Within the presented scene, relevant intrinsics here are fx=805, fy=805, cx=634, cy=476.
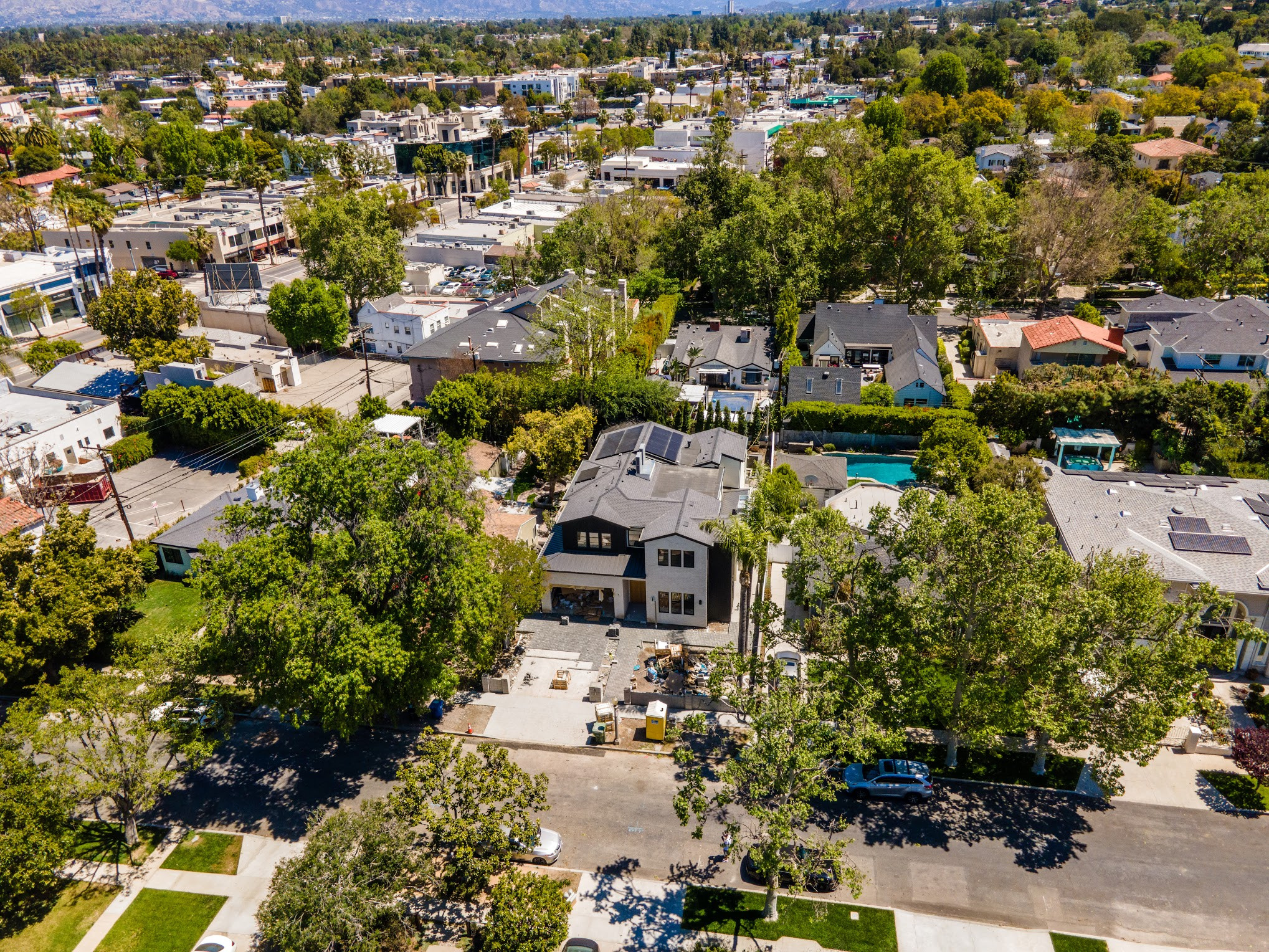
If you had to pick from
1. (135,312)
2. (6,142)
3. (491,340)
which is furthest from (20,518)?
(6,142)

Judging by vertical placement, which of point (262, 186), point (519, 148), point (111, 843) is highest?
point (519, 148)

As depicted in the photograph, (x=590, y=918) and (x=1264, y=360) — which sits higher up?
(x=1264, y=360)

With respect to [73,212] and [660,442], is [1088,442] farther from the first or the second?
A: [73,212]

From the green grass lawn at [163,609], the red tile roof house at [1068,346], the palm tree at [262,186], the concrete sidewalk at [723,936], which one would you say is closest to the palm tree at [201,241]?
the palm tree at [262,186]

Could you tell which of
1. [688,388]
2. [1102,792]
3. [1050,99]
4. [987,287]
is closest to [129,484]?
[688,388]

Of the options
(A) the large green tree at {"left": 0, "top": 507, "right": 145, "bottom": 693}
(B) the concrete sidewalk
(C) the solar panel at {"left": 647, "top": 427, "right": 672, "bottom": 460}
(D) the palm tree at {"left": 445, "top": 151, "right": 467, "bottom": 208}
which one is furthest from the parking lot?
(D) the palm tree at {"left": 445, "top": 151, "right": 467, "bottom": 208}

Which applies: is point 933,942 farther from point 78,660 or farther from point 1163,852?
point 78,660
